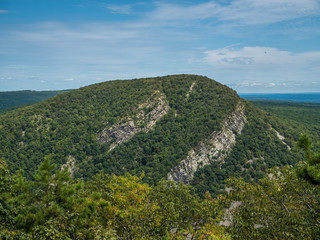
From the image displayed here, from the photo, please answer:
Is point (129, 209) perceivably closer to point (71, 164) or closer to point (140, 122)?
point (71, 164)

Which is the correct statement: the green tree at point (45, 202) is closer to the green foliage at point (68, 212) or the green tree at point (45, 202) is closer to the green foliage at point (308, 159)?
the green foliage at point (68, 212)

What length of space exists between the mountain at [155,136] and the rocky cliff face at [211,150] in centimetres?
45

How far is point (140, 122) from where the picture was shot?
124 meters

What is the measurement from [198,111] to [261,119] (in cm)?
3541

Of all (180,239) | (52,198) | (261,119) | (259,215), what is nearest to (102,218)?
(52,198)

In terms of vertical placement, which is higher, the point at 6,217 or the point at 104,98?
the point at 104,98

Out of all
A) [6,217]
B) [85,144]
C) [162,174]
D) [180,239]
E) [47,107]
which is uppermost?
[47,107]

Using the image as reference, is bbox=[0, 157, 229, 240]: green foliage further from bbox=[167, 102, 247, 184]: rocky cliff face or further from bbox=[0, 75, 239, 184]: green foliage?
bbox=[167, 102, 247, 184]: rocky cliff face

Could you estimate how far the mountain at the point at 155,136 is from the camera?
3962 inches

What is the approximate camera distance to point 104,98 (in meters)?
142

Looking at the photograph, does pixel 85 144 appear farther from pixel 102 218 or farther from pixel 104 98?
pixel 102 218

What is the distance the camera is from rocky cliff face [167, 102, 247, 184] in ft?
327

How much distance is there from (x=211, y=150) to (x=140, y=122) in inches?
1683

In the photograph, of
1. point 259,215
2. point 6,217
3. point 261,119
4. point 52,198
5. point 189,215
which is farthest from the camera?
point 261,119
